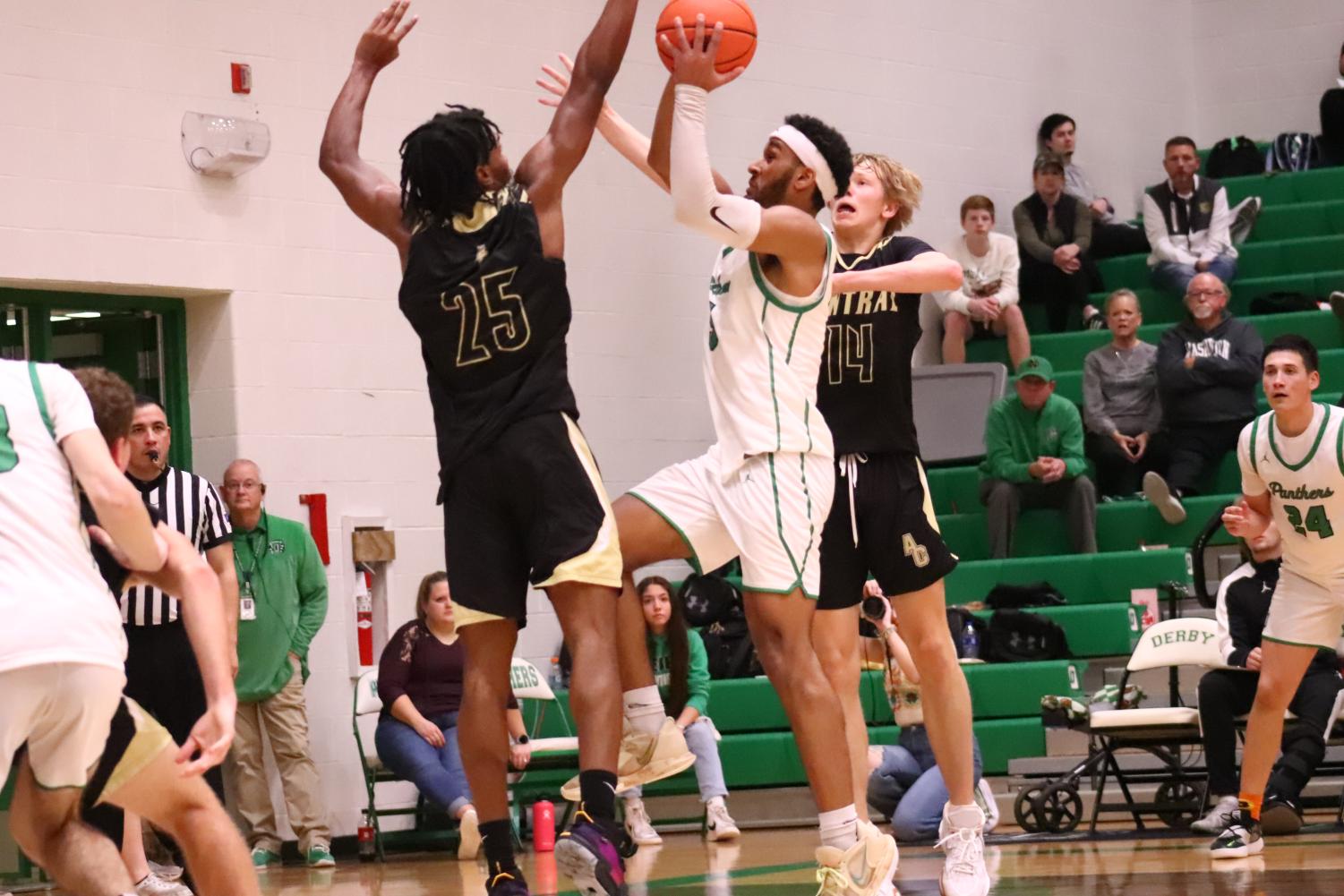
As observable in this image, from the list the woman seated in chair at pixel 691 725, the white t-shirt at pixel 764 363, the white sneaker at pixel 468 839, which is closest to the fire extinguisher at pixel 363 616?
the white sneaker at pixel 468 839

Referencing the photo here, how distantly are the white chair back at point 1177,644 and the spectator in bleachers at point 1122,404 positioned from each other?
117 inches

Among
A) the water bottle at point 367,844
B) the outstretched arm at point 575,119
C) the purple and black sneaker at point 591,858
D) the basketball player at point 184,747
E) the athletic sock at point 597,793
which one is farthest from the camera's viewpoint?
the water bottle at point 367,844

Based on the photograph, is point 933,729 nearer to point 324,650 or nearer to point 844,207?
point 844,207

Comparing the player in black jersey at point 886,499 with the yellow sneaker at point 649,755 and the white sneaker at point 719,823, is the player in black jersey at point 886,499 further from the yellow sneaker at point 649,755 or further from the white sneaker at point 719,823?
the white sneaker at point 719,823

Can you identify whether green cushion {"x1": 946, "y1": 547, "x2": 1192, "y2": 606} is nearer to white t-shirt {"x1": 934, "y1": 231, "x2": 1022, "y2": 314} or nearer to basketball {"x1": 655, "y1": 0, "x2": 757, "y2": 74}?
white t-shirt {"x1": 934, "y1": 231, "x2": 1022, "y2": 314}

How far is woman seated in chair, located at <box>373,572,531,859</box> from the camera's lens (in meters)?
10.2

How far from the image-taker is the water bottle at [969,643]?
1066cm

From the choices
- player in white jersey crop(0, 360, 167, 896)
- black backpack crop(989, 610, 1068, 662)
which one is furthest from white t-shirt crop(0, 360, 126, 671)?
black backpack crop(989, 610, 1068, 662)

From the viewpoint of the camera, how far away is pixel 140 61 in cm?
1024

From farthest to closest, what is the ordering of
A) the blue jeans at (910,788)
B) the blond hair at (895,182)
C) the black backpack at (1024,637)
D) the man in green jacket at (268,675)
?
1. the black backpack at (1024,637)
2. the man in green jacket at (268,675)
3. the blue jeans at (910,788)
4. the blond hair at (895,182)

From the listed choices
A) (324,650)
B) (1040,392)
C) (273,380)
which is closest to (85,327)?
(273,380)

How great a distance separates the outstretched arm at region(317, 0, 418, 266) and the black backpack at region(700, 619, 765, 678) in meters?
6.35

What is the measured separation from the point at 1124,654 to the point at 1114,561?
2.38 ft

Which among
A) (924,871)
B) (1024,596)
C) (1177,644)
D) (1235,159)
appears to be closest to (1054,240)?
(1235,159)
